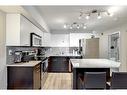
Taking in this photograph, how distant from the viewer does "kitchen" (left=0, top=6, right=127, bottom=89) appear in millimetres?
3957

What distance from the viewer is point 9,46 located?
4055 millimetres

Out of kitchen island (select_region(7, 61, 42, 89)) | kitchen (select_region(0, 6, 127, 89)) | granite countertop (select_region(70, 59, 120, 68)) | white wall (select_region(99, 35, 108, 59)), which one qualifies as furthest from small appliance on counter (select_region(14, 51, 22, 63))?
white wall (select_region(99, 35, 108, 59))

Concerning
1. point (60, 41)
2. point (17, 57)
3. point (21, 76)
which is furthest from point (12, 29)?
point (60, 41)

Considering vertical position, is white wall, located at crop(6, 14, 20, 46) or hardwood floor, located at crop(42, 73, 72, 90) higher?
white wall, located at crop(6, 14, 20, 46)

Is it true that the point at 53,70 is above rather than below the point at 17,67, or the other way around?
below

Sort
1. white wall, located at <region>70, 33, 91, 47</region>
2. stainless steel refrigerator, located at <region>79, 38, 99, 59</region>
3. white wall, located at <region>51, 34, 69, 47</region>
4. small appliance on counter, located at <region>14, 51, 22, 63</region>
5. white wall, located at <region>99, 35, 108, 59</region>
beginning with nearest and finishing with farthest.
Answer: small appliance on counter, located at <region>14, 51, 22, 63</region>
stainless steel refrigerator, located at <region>79, 38, 99, 59</region>
white wall, located at <region>99, 35, 108, 59</region>
white wall, located at <region>70, 33, 91, 47</region>
white wall, located at <region>51, 34, 69, 47</region>

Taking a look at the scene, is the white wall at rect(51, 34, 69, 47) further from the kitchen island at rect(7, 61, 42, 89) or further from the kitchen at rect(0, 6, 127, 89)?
the kitchen island at rect(7, 61, 42, 89)

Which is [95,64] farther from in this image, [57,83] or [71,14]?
[57,83]

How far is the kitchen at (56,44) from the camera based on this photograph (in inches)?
156

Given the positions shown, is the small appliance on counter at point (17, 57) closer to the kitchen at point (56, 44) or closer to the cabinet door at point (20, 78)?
the kitchen at point (56, 44)

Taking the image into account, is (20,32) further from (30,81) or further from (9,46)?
(30,81)

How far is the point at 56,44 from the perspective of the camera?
387 inches

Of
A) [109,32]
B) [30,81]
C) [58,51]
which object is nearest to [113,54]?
[109,32]
